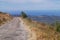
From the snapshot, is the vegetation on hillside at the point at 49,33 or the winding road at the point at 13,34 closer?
the vegetation on hillside at the point at 49,33

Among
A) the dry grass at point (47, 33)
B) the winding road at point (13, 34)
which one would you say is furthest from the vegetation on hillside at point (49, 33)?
the winding road at point (13, 34)

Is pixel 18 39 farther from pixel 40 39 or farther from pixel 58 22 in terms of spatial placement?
pixel 58 22

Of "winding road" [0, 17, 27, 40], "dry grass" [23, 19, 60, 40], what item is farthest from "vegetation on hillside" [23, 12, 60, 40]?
"winding road" [0, 17, 27, 40]

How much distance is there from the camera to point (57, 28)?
68.4 feet

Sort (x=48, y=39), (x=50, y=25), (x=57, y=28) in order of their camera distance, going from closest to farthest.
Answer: (x=48, y=39), (x=57, y=28), (x=50, y=25)

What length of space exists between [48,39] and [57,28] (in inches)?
209

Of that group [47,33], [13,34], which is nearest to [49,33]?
[47,33]

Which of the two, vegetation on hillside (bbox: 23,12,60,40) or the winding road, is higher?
vegetation on hillside (bbox: 23,12,60,40)

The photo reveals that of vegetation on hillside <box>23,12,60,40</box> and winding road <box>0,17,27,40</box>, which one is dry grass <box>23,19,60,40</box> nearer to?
vegetation on hillside <box>23,12,60,40</box>

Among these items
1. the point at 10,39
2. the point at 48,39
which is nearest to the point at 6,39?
the point at 10,39

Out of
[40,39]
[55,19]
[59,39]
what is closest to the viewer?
[59,39]

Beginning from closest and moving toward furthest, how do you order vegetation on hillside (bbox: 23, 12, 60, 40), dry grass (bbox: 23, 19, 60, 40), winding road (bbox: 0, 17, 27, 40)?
dry grass (bbox: 23, 19, 60, 40)
vegetation on hillside (bbox: 23, 12, 60, 40)
winding road (bbox: 0, 17, 27, 40)

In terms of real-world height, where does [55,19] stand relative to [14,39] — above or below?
above

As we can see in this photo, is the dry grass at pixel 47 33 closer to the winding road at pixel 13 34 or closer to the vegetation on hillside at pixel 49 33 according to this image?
the vegetation on hillside at pixel 49 33
